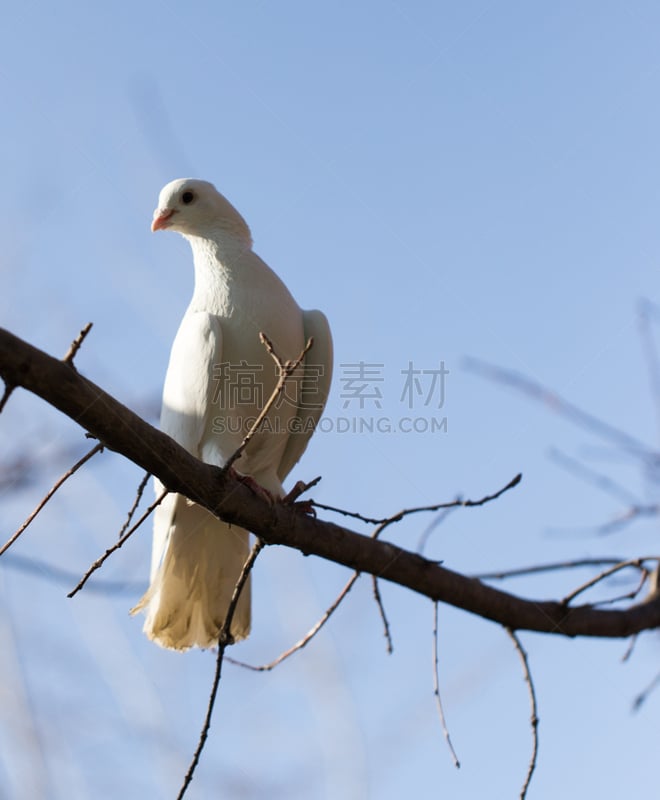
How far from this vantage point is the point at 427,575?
2930 millimetres

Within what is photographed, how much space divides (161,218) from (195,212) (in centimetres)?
18

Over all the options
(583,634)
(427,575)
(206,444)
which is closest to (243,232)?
(206,444)

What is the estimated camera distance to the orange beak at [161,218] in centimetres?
460

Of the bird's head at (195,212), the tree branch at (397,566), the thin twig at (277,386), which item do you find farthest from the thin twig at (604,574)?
the bird's head at (195,212)

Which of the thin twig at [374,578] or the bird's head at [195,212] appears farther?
the bird's head at [195,212]

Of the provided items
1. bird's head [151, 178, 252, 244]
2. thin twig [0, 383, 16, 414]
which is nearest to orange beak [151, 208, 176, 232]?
bird's head [151, 178, 252, 244]

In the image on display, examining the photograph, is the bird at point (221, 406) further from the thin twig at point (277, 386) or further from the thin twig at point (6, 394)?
the thin twig at point (6, 394)

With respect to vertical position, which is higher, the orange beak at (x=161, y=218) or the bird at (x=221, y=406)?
the orange beak at (x=161, y=218)

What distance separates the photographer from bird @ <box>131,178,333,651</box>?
4.03 m

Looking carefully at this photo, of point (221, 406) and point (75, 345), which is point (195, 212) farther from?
point (75, 345)

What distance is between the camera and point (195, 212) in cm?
459

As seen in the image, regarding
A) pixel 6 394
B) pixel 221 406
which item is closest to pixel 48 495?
pixel 6 394

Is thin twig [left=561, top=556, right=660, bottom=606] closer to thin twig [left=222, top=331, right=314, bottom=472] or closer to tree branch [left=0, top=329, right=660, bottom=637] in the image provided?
tree branch [left=0, top=329, right=660, bottom=637]

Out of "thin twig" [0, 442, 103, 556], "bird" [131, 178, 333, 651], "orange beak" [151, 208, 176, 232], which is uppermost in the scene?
"orange beak" [151, 208, 176, 232]
